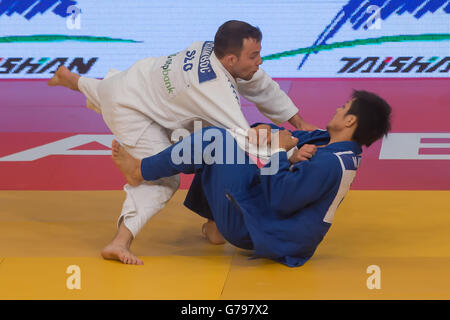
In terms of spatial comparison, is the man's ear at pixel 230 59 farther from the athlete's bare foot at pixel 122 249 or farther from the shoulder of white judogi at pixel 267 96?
the athlete's bare foot at pixel 122 249

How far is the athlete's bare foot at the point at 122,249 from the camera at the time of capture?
3.07m

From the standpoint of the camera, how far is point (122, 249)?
10.2 feet

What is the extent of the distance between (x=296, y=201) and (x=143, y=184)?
0.86 m

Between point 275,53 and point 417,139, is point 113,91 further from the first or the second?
point 275,53

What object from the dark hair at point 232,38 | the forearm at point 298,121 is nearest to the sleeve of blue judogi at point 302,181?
the dark hair at point 232,38

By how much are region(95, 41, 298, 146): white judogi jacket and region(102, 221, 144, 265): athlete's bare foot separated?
490mm

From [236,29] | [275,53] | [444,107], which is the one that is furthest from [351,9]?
[236,29]

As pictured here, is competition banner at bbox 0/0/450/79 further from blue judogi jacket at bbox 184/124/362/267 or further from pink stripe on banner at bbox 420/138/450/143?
blue judogi jacket at bbox 184/124/362/267

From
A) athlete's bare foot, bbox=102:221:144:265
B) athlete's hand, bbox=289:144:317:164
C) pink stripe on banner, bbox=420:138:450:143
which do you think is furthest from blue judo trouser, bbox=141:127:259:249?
pink stripe on banner, bbox=420:138:450:143

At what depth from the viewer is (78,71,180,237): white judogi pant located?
3.21 metres

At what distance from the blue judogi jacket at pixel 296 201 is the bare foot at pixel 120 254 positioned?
57 cm

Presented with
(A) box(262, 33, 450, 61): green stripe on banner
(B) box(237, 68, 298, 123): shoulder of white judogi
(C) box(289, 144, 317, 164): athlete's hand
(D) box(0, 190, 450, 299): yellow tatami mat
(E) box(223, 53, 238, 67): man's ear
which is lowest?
(D) box(0, 190, 450, 299): yellow tatami mat

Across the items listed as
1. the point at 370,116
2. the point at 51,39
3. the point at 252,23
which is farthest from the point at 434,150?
the point at 51,39

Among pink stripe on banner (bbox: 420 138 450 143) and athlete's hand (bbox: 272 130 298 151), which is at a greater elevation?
athlete's hand (bbox: 272 130 298 151)
